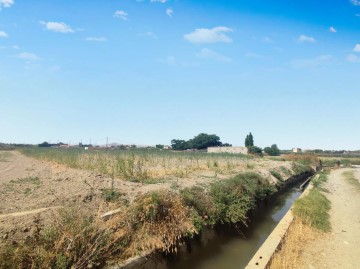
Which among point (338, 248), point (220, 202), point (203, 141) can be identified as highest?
point (203, 141)

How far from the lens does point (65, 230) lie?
5762 mm

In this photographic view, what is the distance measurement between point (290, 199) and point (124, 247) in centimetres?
1581

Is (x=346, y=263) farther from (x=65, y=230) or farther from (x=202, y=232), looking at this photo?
(x=65, y=230)

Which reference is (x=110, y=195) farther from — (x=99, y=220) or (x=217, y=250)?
(x=217, y=250)

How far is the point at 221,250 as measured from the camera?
9.30m

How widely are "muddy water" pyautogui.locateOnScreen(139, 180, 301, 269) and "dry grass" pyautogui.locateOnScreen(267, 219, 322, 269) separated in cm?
116

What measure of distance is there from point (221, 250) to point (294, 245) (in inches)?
78.5

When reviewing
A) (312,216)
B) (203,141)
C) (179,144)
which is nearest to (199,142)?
(203,141)

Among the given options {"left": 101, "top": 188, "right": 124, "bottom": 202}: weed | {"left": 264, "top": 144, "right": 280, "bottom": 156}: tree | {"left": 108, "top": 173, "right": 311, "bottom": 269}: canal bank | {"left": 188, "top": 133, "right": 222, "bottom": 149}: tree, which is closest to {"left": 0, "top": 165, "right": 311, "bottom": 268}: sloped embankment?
{"left": 108, "top": 173, "right": 311, "bottom": 269}: canal bank

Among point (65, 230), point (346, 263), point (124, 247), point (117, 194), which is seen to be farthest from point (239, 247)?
point (65, 230)

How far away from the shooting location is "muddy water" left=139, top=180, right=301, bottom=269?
25.9ft

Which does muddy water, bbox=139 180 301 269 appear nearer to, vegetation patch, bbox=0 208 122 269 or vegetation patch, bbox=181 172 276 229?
vegetation patch, bbox=181 172 276 229

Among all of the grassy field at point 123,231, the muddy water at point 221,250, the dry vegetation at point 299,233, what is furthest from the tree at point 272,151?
the grassy field at point 123,231

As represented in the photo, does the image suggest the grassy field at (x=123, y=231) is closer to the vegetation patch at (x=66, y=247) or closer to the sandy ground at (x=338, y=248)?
the vegetation patch at (x=66, y=247)
